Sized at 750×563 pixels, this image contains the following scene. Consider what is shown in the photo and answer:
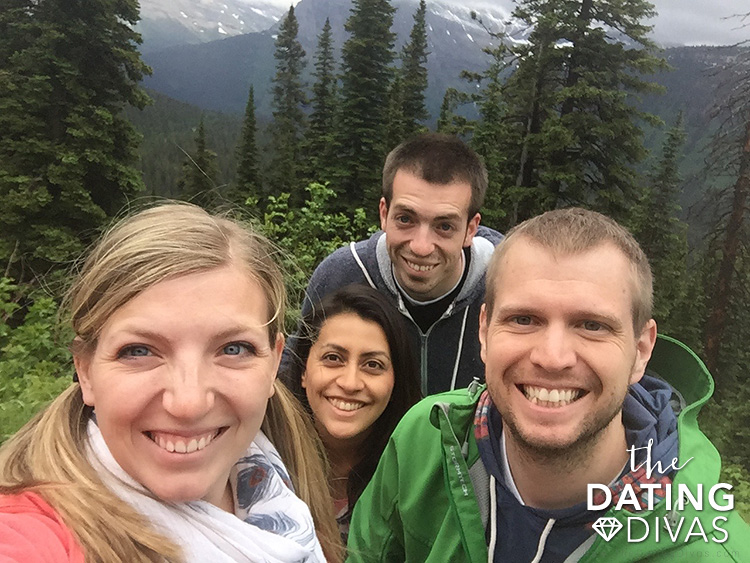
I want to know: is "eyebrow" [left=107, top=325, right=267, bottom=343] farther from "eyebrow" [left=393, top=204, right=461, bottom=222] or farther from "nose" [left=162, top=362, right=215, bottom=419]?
"eyebrow" [left=393, top=204, right=461, bottom=222]

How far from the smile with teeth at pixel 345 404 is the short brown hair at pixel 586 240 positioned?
1.39 metres

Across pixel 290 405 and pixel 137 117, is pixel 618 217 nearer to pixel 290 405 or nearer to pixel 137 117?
pixel 290 405

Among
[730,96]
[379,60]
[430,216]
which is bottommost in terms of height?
[430,216]

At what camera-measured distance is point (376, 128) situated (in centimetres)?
2742

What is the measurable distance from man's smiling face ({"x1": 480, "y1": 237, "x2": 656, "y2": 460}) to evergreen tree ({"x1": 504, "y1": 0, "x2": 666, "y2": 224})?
1645cm

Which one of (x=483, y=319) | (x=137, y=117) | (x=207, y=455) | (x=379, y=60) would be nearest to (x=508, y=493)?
(x=483, y=319)

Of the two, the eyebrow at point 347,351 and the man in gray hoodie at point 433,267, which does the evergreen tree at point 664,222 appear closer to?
the man in gray hoodie at point 433,267

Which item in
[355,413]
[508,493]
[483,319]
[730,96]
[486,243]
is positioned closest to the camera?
[508,493]

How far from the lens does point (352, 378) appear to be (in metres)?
3.25

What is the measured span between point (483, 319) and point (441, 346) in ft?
5.25

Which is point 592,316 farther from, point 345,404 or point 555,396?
point 345,404

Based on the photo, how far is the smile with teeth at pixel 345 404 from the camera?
329 centimetres

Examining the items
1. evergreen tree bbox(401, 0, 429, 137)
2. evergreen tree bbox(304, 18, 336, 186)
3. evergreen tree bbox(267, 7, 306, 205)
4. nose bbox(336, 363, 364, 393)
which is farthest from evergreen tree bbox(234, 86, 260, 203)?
nose bbox(336, 363, 364, 393)

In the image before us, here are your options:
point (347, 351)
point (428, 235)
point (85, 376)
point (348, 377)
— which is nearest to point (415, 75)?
point (428, 235)
